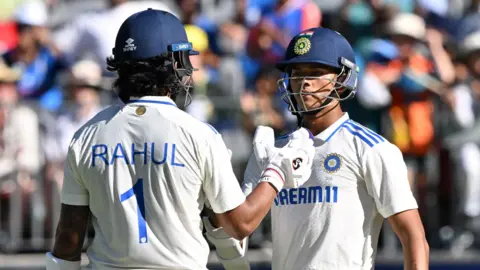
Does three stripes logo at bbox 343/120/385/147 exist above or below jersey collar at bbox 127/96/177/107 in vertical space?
below

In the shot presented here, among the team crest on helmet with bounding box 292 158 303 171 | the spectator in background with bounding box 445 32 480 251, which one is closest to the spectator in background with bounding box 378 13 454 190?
the spectator in background with bounding box 445 32 480 251

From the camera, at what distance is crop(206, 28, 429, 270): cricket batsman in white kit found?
16.1 feet

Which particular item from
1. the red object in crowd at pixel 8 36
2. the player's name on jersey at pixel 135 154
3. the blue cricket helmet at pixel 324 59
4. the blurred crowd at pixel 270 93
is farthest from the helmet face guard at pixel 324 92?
the red object in crowd at pixel 8 36

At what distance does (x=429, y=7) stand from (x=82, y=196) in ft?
22.5

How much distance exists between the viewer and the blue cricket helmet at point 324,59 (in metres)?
5.23

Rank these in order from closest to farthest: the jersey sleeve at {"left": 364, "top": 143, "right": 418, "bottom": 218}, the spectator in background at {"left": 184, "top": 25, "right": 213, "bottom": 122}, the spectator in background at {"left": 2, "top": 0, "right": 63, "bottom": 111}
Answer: the jersey sleeve at {"left": 364, "top": 143, "right": 418, "bottom": 218}
the spectator in background at {"left": 184, "top": 25, "right": 213, "bottom": 122}
the spectator in background at {"left": 2, "top": 0, "right": 63, "bottom": 111}

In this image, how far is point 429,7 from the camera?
10.5 meters

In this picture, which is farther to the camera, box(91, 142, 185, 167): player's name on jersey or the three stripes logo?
the three stripes logo

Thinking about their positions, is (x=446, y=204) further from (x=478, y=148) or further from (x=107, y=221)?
(x=107, y=221)

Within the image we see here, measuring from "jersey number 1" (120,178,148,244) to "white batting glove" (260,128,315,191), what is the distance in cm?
56

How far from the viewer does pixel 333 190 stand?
500 centimetres

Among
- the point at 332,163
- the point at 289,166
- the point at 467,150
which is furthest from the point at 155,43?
the point at 467,150

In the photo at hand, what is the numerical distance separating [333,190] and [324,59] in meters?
0.70

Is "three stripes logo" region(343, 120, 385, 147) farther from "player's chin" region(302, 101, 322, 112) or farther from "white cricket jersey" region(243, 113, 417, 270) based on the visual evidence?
"player's chin" region(302, 101, 322, 112)
